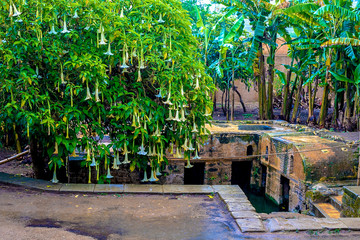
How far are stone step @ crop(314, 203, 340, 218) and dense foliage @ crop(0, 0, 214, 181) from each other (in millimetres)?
4382

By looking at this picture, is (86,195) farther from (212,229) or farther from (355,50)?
(355,50)

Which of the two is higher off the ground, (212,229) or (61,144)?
(61,144)

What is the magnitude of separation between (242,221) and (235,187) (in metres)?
1.67

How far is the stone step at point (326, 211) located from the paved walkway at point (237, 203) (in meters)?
3.28

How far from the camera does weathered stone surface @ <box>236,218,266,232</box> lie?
525 cm

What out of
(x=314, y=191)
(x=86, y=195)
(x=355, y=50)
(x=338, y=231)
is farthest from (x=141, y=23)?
(x=355, y=50)

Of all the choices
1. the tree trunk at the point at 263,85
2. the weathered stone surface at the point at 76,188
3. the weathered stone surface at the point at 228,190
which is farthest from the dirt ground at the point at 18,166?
the tree trunk at the point at 263,85

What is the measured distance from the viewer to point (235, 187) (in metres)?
7.17

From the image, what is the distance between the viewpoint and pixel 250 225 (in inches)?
A: 211

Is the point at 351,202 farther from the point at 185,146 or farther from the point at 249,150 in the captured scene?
the point at 249,150

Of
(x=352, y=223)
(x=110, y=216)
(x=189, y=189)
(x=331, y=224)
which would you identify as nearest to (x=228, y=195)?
(x=189, y=189)

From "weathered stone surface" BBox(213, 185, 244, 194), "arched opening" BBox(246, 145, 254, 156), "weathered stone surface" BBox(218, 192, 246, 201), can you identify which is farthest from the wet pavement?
"arched opening" BBox(246, 145, 254, 156)

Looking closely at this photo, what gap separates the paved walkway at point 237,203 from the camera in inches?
211

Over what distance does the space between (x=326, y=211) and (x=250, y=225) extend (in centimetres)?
515
